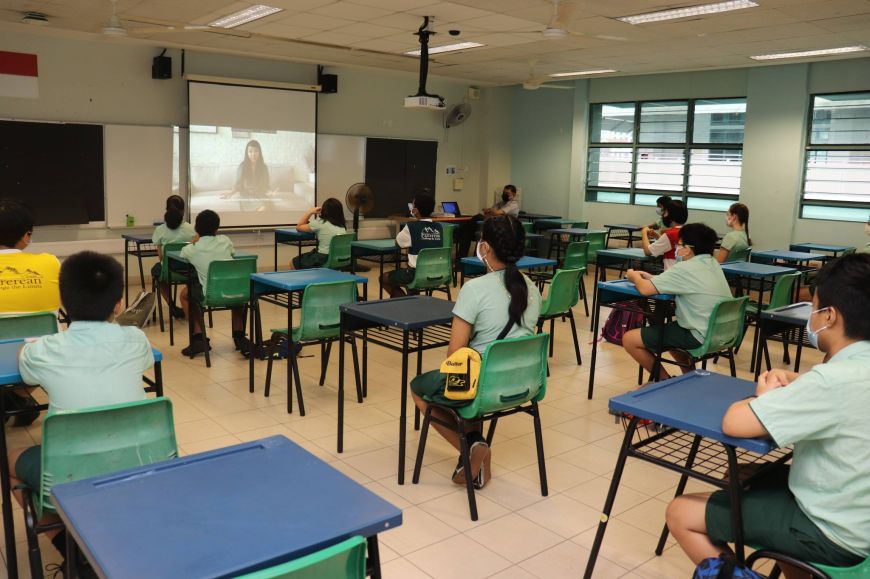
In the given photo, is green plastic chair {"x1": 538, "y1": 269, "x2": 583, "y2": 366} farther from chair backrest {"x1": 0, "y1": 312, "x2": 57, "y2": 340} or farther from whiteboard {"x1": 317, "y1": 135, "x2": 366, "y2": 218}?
whiteboard {"x1": 317, "y1": 135, "x2": 366, "y2": 218}

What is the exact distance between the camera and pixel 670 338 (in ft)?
13.4

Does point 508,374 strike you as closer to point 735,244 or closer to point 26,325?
point 26,325

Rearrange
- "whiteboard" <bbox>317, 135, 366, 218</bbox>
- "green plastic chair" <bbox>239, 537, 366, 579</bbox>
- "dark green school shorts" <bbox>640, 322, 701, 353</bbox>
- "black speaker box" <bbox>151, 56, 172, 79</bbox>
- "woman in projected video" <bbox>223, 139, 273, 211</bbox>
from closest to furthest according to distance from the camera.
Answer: "green plastic chair" <bbox>239, 537, 366, 579</bbox> < "dark green school shorts" <bbox>640, 322, 701, 353</bbox> < "black speaker box" <bbox>151, 56, 172, 79</bbox> < "woman in projected video" <bbox>223, 139, 273, 211</bbox> < "whiteboard" <bbox>317, 135, 366, 218</bbox>

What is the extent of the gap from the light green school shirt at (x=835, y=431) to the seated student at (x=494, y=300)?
135 cm

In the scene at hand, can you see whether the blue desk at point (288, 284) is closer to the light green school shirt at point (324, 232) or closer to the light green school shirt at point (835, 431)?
the light green school shirt at point (324, 232)

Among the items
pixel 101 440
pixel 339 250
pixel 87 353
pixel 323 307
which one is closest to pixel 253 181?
pixel 339 250

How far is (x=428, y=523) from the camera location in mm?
2922

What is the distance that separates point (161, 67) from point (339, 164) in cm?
269

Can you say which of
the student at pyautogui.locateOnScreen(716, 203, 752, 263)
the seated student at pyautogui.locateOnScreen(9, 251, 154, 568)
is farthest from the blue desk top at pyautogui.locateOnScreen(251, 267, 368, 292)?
the student at pyautogui.locateOnScreen(716, 203, 752, 263)

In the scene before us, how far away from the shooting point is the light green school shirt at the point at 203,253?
504 cm

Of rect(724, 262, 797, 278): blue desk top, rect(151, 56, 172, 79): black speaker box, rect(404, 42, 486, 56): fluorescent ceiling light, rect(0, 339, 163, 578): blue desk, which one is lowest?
rect(0, 339, 163, 578): blue desk

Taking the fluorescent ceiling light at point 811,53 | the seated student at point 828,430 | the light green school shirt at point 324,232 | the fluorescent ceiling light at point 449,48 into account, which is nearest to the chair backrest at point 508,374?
the seated student at point 828,430

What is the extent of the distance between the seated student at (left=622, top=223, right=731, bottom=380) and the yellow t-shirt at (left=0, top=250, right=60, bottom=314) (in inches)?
118

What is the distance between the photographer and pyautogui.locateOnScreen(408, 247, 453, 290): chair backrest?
580cm
